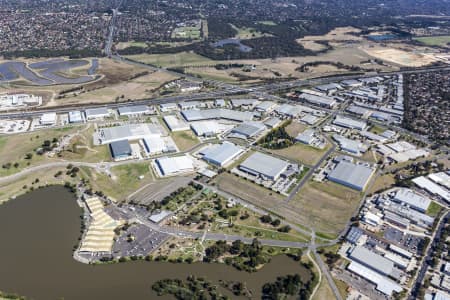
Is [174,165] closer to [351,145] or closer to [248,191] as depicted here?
[248,191]

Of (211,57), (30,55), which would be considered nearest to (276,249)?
(211,57)

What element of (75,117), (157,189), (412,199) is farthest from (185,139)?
(412,199)

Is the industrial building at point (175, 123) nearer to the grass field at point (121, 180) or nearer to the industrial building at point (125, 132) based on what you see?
the industrial building at point (125, 132)

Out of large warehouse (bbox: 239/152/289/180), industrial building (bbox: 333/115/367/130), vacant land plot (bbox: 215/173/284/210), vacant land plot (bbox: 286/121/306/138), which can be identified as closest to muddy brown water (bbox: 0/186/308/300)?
vacant land plot (bbox: 215/173/284/210)

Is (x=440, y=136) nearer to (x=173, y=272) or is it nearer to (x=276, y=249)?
(x=276, y=249)

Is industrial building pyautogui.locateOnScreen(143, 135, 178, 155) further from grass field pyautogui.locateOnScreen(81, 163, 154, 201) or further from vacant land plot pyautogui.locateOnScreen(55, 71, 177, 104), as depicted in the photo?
vacant land plot pyautogui.locateOnScreen(55, 71, 177, 104)

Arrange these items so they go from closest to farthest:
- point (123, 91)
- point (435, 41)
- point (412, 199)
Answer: point (412, 199), point (123, 91), point (435, 41)

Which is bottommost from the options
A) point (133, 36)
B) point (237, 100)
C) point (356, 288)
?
point (356, 288)
